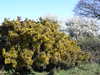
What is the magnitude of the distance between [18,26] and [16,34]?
2.10 feet

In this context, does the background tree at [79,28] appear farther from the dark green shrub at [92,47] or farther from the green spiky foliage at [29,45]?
the green spiky foliage at [29,45]

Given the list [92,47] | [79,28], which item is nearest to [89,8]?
[92,47]

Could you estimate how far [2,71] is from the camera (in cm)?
1897

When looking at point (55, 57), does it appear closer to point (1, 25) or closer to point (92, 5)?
point (1, 25)

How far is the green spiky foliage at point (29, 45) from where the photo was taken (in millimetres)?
19656

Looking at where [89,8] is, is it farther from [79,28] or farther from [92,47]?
[79,28]

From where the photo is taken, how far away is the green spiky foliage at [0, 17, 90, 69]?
19.7 m

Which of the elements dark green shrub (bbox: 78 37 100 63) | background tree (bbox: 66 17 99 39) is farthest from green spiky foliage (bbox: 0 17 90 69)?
background tree (bbox: 66 17 99 39)

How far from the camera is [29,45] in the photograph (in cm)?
2027

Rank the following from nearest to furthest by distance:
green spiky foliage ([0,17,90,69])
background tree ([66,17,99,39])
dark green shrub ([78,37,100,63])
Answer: green spiky foliage ([0,17,90,69]), dark green shrub ([78,37,100,63]), background tree ([66,17,99,39])

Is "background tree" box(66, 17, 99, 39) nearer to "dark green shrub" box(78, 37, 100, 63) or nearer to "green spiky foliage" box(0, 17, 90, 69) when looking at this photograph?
"dark green shrub" box(78, 37, 100, 63)

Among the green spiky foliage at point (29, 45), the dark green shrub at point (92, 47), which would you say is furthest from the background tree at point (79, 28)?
the green spiky foliage at point (29, 45)

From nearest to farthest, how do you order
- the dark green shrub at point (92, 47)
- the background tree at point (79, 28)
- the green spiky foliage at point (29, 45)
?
the green spiky foliage at point (29, 45) → the dark green shrub at point (92, 47) → the background tree at point (79, 28)

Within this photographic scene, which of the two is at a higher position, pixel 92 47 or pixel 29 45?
pixel 29 45
